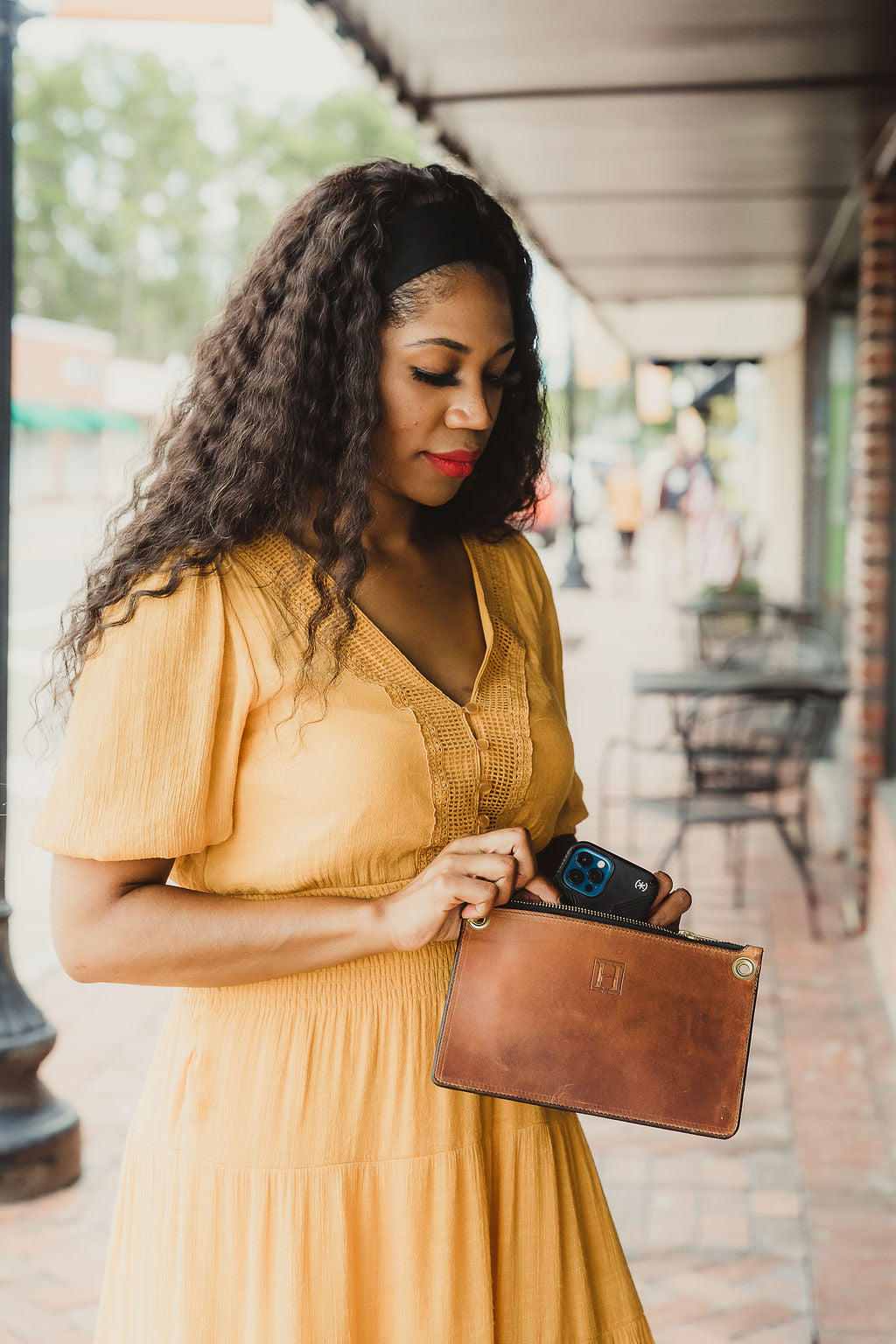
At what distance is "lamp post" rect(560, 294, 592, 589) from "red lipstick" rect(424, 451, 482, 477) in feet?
51.2

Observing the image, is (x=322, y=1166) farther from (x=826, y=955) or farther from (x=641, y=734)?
(x=641, y=734)

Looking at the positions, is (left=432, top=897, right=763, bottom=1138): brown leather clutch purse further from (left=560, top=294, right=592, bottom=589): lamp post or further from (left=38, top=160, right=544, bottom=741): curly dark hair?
(left=560, top=294, right=592, bottom=589): lamp post

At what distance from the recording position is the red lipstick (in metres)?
1.69

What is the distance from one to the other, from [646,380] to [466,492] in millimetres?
20332

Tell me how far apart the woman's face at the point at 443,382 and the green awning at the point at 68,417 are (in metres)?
36.7

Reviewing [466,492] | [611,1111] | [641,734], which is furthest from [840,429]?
[611,1111]

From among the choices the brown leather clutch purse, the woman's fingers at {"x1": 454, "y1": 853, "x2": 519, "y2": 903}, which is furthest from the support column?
the woman's fingers at {"x1": 454, "y1": 853, "x2": 519, "y2": 903}

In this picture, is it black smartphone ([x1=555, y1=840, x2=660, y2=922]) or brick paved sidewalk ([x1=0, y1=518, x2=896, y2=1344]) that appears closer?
black smartphone ([x1=555, y1=840, x2=660, y2=922])

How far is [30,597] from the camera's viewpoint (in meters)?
18.1

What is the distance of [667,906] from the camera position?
168 centimetres

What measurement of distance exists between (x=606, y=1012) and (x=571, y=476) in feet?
55.9

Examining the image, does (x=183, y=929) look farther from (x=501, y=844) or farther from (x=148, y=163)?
(x=148, y=163)

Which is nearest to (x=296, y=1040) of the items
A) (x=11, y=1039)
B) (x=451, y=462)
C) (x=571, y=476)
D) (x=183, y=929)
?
(x=183, y=929)

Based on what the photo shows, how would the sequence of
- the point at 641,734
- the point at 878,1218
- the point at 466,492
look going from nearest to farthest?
the point at 466,492
the point at 878,1218
the point at 641,734
